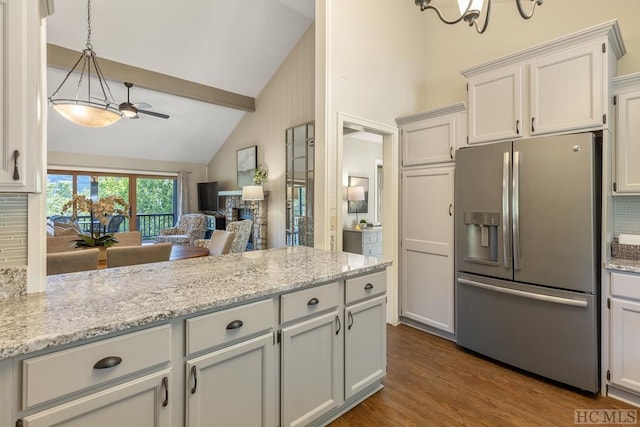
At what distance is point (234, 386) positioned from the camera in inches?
54.7

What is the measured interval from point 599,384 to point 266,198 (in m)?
5.75

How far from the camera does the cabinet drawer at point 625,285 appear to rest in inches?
77.9

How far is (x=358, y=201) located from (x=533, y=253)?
3.84m

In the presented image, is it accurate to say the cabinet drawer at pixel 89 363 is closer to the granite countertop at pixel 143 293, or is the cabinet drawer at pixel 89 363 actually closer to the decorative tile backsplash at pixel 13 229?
the granite countertop at pixel 143 293

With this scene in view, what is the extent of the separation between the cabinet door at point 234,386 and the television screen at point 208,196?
734 centimetres

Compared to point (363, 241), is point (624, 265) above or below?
above

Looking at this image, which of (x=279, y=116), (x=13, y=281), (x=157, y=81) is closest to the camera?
(x=13, y=281)

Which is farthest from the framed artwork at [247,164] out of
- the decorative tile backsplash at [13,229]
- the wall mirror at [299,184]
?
the decorative tile backsplash at [13,229]

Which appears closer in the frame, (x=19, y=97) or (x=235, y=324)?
(x=19, y=97)

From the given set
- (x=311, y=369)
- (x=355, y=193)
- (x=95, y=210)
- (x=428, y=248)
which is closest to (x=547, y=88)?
(x=428, y=248)

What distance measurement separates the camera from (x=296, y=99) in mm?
6129

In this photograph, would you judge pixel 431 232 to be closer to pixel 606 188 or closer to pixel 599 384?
pixel 606 188

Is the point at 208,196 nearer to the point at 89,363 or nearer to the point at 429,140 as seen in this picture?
the point at 429,140

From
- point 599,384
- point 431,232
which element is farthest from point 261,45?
point 599,384
